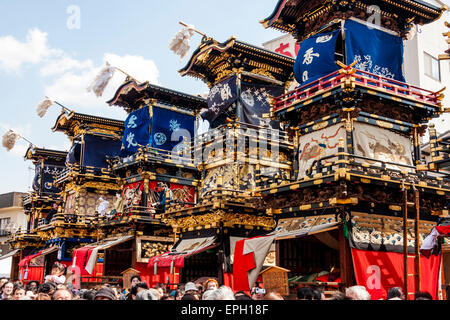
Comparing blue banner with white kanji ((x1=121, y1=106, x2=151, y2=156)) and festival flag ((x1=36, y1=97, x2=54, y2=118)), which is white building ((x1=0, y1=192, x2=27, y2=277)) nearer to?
festival flag ((x1=36, y1=97, x2=54, y2=118))

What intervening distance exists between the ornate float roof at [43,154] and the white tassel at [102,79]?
1587 centimetres

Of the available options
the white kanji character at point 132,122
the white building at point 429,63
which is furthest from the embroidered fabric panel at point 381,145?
the white kanji character at point 132,122

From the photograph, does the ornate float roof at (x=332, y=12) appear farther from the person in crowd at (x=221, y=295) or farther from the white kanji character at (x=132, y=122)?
the person in crowd at (x=221, y=295)

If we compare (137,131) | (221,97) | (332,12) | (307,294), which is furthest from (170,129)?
(307,294)

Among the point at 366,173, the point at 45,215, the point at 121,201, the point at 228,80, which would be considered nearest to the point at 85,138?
the point at 121,201

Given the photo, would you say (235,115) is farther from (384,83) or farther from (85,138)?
(85,138)

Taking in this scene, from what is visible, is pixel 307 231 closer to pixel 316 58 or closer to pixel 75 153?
pixel 316 58

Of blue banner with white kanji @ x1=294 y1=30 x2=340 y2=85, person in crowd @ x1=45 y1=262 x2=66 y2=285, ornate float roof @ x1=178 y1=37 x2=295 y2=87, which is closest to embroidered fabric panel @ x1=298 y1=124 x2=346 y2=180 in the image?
blue banner with white kanji @ x1=294 y1=30 x2=340 y2=85

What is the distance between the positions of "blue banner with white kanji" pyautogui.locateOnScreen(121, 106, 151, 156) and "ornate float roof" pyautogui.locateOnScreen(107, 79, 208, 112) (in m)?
0.93

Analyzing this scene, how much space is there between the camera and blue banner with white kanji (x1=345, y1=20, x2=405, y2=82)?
1902 cm

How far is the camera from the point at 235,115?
26.5 metres

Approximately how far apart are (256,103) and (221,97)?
200cm
